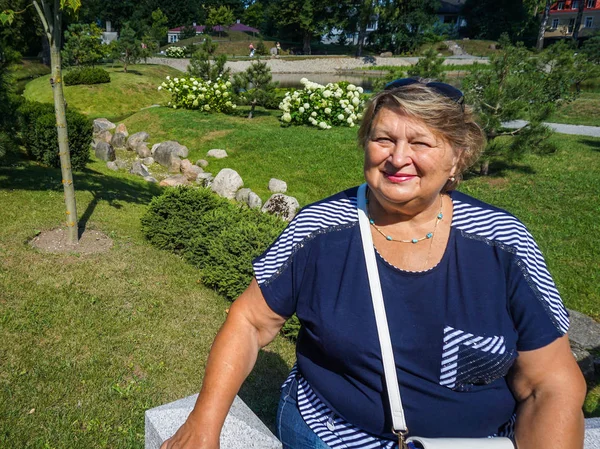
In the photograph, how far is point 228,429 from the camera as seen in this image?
2.06 m

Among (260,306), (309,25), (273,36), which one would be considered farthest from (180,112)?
(273,36)

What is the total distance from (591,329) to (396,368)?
169 inches

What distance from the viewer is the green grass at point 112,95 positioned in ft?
68.5

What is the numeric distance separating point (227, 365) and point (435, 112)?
1.04 metres

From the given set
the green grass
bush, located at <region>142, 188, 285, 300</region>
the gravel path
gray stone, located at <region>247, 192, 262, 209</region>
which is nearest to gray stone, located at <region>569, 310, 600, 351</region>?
bush, located at <region>142, 188, 285, 300</region>

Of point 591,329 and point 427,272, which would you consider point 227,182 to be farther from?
point 427,272

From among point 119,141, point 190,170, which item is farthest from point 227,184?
→ point 119,141

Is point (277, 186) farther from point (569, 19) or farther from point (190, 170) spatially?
point (569, 19)

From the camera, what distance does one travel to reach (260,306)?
1757 mm

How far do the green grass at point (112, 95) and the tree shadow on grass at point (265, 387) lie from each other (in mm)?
17457

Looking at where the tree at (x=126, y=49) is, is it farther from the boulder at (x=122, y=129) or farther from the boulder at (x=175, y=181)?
the boulder at (x=175, y=181)

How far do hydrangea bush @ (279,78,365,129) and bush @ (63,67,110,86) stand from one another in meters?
11.4

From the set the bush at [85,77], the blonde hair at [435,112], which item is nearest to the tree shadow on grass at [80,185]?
the blonde hair at [435,112]

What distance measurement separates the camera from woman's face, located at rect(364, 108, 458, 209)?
169 centimetres
